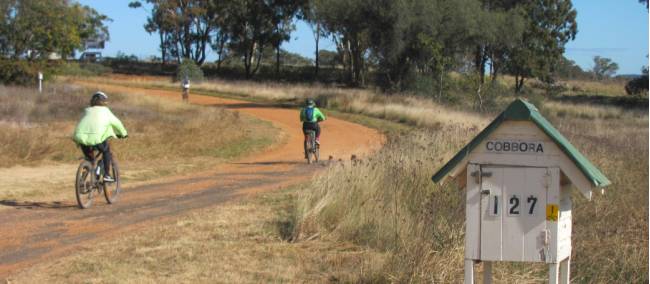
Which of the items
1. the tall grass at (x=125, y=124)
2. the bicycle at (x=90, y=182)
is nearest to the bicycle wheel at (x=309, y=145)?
the tall grass at (x=125, y=124)

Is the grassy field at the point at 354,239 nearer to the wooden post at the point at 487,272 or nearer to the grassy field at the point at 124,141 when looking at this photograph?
the wooden post at the point at 487,272

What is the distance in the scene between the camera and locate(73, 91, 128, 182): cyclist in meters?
11.6

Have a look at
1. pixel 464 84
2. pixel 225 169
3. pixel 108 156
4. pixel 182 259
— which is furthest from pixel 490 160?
pixel 464 84

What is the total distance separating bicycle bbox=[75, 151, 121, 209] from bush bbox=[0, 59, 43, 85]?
27.3 meters

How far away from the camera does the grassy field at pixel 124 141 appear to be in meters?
15.6

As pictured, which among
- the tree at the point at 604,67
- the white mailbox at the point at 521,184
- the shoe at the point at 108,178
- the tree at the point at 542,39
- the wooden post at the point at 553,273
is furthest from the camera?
the tree at the point at 604,67

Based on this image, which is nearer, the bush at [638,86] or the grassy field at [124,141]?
the grassy field at [124,141]

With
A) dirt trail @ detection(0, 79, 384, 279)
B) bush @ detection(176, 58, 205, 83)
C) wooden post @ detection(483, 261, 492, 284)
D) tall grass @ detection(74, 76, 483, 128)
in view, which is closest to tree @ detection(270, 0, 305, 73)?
bush @ detection(176, 58, 205, 83)

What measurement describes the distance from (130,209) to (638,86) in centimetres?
5769

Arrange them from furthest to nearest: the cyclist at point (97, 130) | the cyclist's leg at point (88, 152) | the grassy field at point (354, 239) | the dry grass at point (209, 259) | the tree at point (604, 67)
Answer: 1. the tree at point (604, 67)
2. the cyclist's leg at point (88, 152)
3. the cyclist at point (97, 130)
4. the dry grass at point (209, 259)
5. the grassy field at point (354, 239)

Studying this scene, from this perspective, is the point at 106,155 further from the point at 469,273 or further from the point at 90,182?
the point at 469,273

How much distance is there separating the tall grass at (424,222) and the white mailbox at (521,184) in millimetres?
1791

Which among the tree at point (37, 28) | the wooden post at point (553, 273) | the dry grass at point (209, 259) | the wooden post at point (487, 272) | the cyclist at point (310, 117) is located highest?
the tree at point (37, 28)

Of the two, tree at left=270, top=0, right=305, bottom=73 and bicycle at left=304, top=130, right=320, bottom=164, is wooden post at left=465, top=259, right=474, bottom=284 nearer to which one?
bicycle at left=304, top=130, right=320, bottom=164
